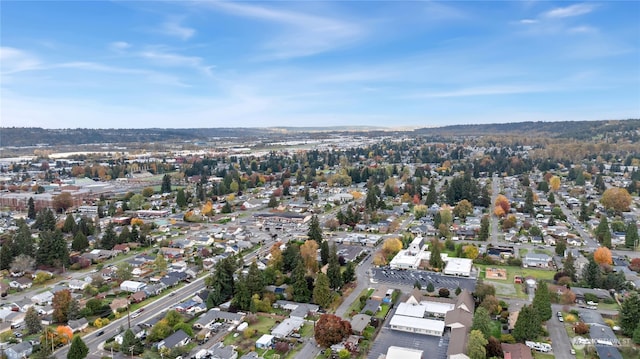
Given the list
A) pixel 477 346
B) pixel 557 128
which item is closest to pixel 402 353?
pixel 477 346

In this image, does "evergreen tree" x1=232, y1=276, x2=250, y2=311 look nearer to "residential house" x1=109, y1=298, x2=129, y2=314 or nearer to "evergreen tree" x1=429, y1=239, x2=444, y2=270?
"residential house" x1=109, y1=298, x2=129, y2=314

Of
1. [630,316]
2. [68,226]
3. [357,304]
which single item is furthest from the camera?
[68,226]

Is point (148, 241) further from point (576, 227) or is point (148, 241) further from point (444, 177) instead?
point (444, 177)

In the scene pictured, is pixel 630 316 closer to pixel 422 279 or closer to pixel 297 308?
pixel 422 279

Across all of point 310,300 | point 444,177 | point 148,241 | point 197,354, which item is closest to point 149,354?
point 197,354

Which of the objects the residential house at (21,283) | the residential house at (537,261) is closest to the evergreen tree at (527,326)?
the residential house at (537,261)

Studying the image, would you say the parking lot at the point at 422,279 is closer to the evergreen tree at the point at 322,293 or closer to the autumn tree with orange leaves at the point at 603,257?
the evergreen tree at the point at 322,293
